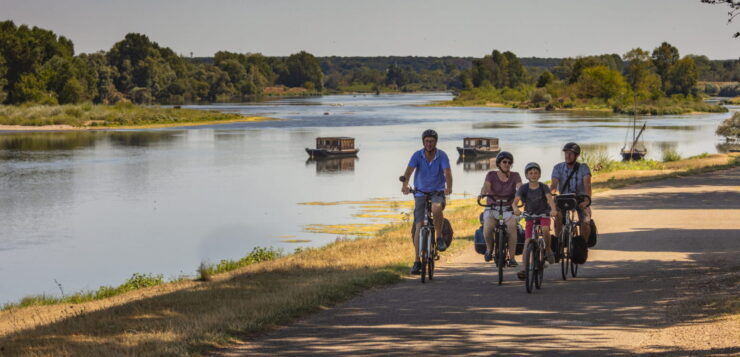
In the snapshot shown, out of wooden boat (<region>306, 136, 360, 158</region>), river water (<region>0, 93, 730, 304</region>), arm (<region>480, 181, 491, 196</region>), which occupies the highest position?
arm (<region>480, 181, 491, 196</region>)

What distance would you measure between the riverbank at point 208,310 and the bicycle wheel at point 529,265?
2286 millimetres

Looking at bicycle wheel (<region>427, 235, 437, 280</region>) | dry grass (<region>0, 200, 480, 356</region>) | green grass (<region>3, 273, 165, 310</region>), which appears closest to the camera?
dry grass (<region>0, 200, 480, 356</region>)

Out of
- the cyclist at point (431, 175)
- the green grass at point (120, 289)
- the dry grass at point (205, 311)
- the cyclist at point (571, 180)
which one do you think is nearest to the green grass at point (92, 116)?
the green grass at point (120, 289)

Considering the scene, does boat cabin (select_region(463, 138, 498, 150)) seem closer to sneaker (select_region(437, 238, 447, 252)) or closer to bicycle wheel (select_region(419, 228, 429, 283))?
sneaker (select_region(437, 238, 447, 252))

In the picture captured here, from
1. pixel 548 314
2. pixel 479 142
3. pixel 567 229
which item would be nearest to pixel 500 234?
pixel 567 229

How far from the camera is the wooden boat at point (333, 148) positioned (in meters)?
73.7

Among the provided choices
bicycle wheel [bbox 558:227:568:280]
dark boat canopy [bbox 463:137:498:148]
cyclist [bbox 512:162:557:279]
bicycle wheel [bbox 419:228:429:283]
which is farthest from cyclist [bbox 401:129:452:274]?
dark boat canopy [bbox 463:137:498:148]

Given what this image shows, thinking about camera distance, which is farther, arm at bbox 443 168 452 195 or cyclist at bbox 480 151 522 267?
arm at bbox 443 168 452 195

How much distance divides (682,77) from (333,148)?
138 meters

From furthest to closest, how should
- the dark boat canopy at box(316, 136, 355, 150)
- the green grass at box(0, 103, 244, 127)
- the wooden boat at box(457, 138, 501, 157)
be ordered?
1. the green grass at box(0, 103, 244, 127)
2. the dark boat canopy at box(316, 136, 355, 150)
3. the wooden boat at box(457, 138, 501, 157)

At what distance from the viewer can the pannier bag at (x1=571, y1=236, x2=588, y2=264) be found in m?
13.9

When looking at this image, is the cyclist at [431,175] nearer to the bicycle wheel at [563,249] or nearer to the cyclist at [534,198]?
the cyclist at [534,198]

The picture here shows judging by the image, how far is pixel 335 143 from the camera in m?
75.1

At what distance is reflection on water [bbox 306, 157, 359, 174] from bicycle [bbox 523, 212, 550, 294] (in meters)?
50.5
